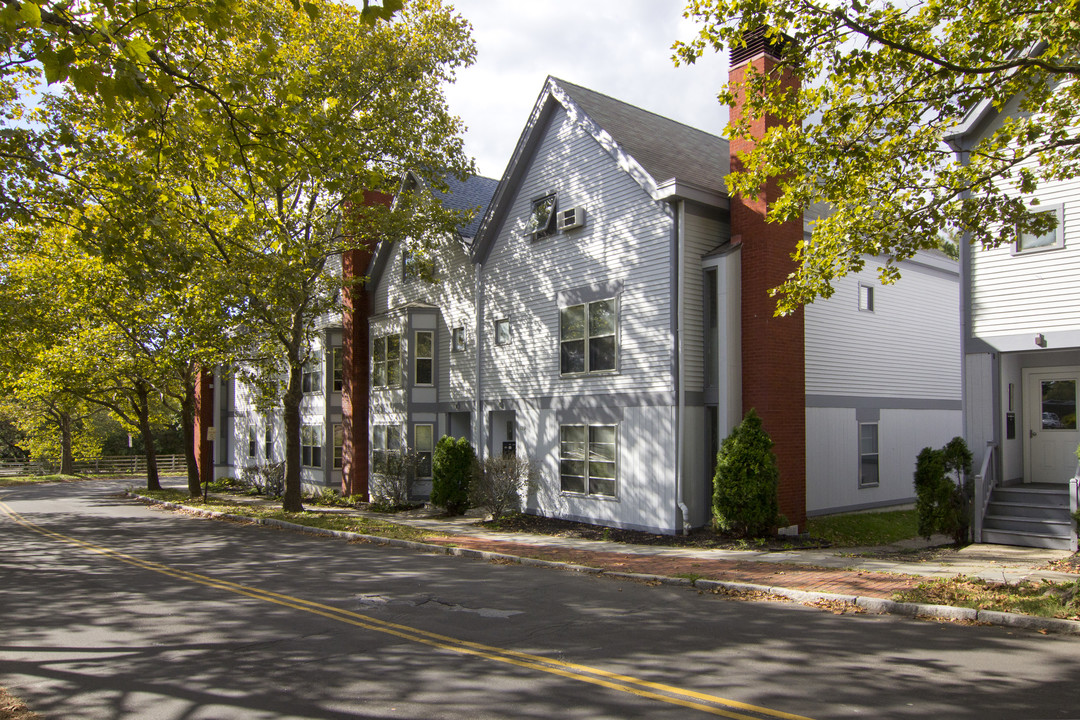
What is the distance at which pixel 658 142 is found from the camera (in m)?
18.8

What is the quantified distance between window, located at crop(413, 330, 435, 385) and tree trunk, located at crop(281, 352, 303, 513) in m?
3.60

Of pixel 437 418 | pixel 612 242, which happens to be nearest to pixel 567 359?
pixel 612 242

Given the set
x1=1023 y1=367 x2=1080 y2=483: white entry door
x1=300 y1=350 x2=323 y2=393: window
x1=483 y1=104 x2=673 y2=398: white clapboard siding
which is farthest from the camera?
x1=300 y1=350 x2=323 y2=393: window

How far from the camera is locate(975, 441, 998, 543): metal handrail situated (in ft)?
44.0

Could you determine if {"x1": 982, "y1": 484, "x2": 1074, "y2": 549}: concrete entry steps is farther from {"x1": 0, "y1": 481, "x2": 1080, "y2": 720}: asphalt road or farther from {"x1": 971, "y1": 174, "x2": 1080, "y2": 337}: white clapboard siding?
{"x1": 0, "y1": 481, "x2": 1080, "y2": 720}: asphalt road

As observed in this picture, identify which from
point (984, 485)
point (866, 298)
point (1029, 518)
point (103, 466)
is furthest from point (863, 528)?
point (103, 466)

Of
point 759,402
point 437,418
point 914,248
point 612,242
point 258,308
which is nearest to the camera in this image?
point 914,248

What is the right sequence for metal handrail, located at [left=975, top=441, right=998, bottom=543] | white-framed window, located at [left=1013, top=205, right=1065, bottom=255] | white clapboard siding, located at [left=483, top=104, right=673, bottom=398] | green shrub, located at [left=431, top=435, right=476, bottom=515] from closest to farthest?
white-framed window, located at [left=1013, top=205, right=1065, bottom=255] < metal handrail, located at [left=975, top=441, right=998, bottom=543] < white clapboard siding, located at [left=483, top=104, right=673, bottom=398] < green shrub, located at [left=431, top=435, right=476, bottom=515]

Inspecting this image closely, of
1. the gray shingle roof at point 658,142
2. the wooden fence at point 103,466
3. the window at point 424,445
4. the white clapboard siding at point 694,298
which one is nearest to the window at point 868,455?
the white clapboard siding at point 694,298

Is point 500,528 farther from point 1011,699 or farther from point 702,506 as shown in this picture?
point 1011,699

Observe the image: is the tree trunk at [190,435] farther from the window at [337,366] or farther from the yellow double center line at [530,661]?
the yellow double center line at [530,661]

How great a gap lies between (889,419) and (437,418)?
1315cm

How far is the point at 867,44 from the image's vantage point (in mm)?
10102

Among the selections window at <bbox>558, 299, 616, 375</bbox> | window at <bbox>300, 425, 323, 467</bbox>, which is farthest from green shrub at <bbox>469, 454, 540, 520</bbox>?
window at <bbox>300, 425, 323, 467</bbox>
